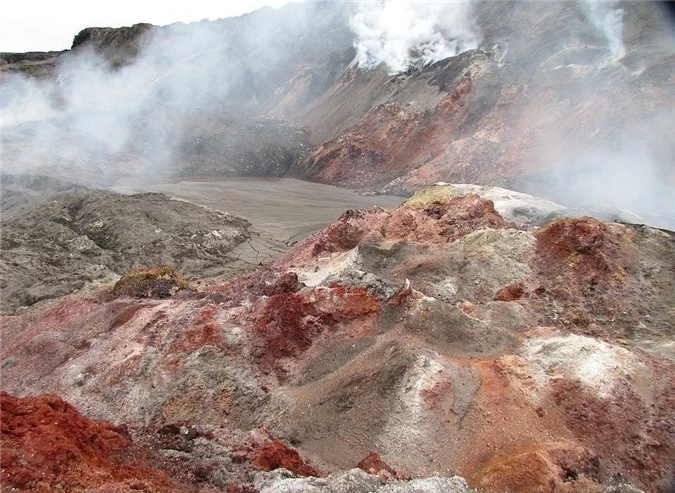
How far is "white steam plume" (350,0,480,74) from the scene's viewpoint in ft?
138

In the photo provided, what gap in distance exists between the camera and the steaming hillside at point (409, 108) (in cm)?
2595

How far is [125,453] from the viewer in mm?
6301

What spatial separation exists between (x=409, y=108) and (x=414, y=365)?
106ft

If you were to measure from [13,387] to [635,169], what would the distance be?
23.3 meters

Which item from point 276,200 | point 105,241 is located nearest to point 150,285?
point 105,241

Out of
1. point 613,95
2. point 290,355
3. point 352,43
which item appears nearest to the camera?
point 290,355

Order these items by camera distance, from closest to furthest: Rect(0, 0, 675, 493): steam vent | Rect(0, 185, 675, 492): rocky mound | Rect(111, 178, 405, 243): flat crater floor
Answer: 1. Rect(0, 0, 675, 493): steam vent
2. Rect(0, 185, 675, 492): rocky mound
3. Rect(111, 178, 405, 243): flat crater floor

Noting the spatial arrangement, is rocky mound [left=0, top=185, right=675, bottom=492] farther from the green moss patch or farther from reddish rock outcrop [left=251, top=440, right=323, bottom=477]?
the green moss patch

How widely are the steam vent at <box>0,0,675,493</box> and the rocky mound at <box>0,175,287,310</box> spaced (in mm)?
117

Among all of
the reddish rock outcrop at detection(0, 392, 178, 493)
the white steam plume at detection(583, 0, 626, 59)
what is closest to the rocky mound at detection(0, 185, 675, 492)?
the reddish rock outcrop at detection(0, 392, 178, 493)

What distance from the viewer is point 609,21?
3262 cm

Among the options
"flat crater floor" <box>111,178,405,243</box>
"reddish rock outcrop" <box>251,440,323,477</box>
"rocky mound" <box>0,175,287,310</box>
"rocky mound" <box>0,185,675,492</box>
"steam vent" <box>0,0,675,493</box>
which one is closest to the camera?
"reddish rock outcrop" <box>251,440,323,477</box>

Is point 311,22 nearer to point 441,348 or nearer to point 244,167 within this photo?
point 244,167

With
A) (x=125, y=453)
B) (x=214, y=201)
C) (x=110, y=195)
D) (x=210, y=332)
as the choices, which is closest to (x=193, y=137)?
(x=214, y=201)
